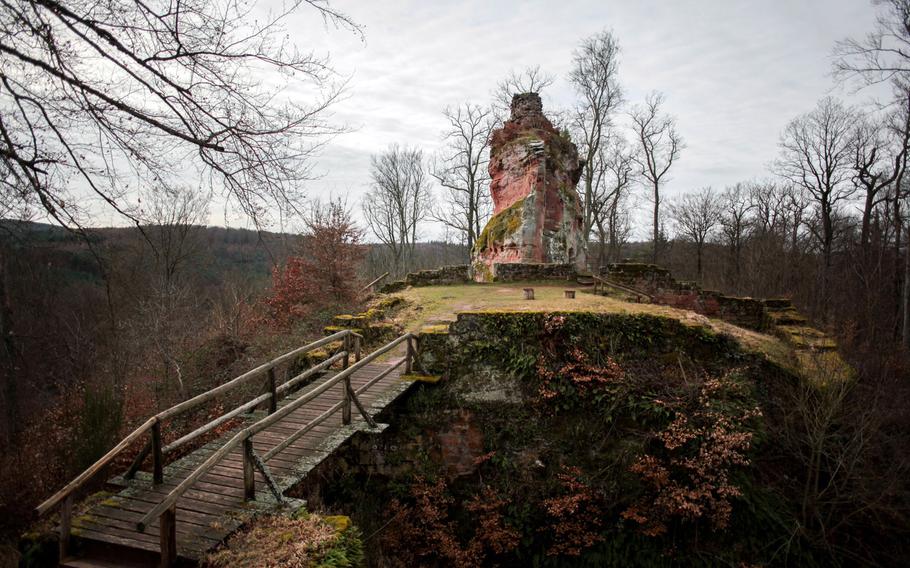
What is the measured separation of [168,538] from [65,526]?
87 cm

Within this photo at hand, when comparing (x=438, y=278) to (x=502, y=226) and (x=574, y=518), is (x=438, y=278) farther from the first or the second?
(x=574, y=518)

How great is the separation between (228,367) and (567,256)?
12.9 meters

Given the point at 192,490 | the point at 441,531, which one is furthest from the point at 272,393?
the point at 441,531

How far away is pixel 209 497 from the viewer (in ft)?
15.8

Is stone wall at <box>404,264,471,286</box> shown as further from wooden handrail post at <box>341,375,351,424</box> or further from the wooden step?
the wooden step

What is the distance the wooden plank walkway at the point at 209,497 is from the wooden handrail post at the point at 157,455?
0.24 ft

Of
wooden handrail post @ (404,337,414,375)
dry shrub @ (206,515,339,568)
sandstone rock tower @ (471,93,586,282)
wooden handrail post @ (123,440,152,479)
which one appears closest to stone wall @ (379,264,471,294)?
sandstone rock tower @ (471,93,586,282)

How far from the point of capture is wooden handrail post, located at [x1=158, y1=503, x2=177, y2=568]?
3922 mm

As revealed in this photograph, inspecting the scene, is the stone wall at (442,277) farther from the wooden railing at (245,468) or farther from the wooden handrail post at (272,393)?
the wooden handrail post at (272,393)

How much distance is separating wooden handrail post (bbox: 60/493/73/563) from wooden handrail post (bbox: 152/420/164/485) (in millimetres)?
778

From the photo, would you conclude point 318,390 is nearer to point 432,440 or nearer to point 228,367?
point 432,440

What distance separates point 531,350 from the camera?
9.22m

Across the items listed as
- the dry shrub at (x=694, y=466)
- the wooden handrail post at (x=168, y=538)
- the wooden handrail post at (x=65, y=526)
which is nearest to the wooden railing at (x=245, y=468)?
the wooden handrail post at (x=168, y=538)

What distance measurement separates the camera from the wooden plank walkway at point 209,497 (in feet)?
13.6
